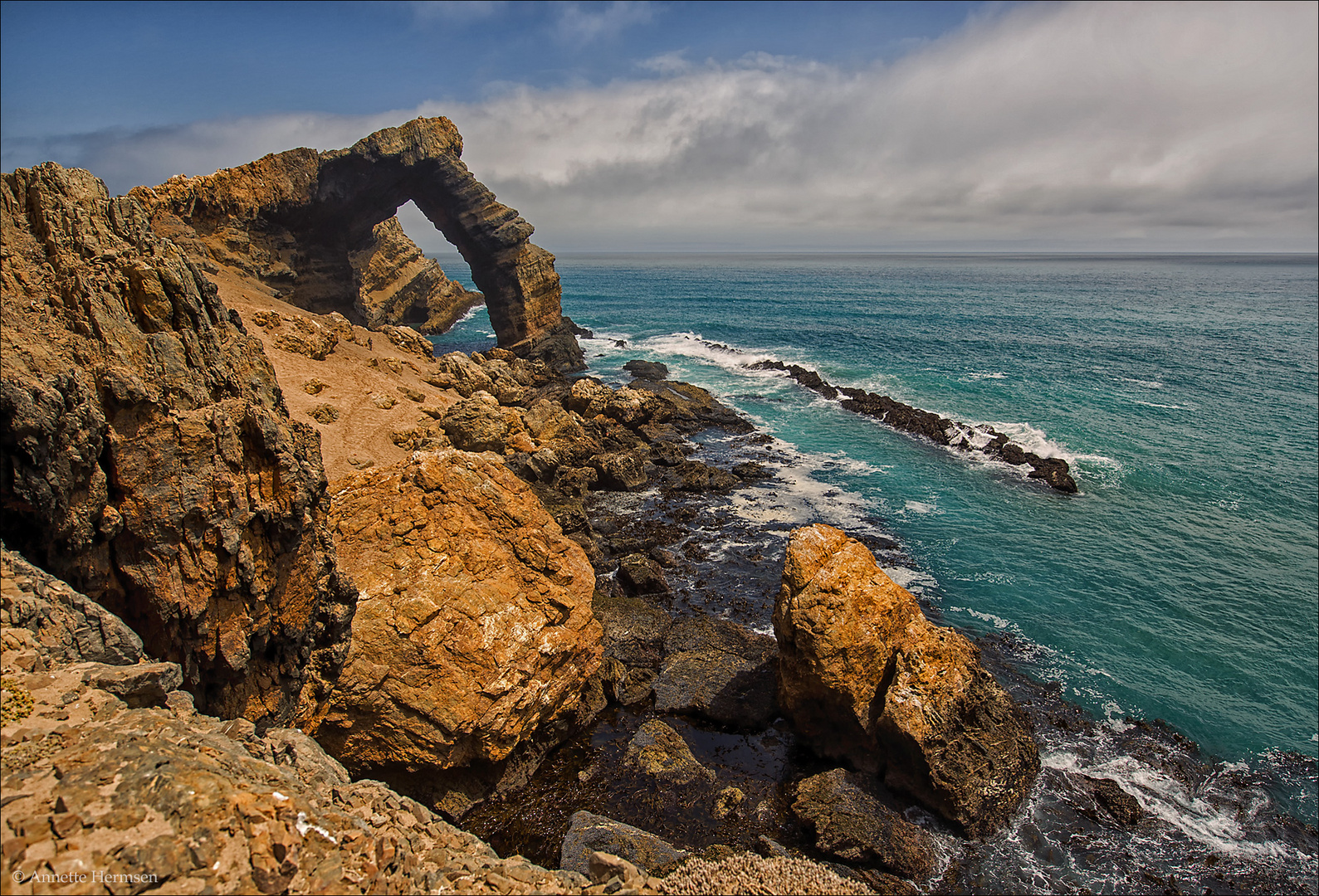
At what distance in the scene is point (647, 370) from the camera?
54.4 metres

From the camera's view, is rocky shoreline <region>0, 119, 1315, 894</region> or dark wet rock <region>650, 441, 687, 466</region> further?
dark wet rock <region>650, 441, 687, 466</region>

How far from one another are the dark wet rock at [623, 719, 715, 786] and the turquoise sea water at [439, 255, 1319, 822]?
38.0 feet

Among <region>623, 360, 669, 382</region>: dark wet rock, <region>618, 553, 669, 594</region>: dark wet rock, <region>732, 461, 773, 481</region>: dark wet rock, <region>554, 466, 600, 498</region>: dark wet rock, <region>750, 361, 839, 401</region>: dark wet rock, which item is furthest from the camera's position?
<region>623, 360, 669, 382</region>: dark wet rock

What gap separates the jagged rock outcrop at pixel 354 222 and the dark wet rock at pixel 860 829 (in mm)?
40643

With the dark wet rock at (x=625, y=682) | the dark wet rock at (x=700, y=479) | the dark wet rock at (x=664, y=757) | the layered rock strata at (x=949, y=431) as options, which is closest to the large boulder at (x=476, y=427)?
the dark wet rock at (x=700, y=479)

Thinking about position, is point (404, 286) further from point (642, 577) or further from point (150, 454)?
point (150, 454)

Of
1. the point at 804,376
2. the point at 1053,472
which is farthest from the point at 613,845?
the point at 804,376

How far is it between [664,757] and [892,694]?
5.30 meters

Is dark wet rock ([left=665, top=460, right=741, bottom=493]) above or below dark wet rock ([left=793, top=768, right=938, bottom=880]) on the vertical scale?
above

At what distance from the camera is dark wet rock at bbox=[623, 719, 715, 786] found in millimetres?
13844

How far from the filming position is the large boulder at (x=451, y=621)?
11.8 meters

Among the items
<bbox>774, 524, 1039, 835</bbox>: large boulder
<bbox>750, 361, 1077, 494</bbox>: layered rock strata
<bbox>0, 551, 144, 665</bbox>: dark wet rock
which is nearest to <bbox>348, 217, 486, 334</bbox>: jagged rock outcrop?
<bbox>750, 361, 1077, 494</bbox>: layered rock strata

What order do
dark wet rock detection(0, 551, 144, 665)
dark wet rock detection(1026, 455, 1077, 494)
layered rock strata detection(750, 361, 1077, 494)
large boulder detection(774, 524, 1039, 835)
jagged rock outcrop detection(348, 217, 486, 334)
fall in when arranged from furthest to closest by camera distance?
1. jagged rock outcrop detection(348, 217, 486, 334)
2. layered rock strata detection(750, 361, 1077, 494)
3. dark wet rock detection(1026, 455, 1077, 494)
4. large boulder detection(774, 524, 1039, 835)
5. dark wet rock detection(0, 551, 144, 665)

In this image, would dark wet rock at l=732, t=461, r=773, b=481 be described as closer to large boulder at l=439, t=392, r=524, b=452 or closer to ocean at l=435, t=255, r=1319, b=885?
ocean at l=435, t=255, r=1319, b=885
